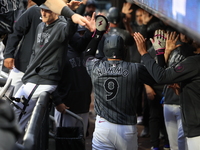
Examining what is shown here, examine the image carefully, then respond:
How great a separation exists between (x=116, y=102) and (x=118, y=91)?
12 centimetres

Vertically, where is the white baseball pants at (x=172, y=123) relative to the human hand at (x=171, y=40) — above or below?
below

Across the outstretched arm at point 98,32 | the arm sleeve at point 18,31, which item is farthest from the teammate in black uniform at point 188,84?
the arm sleeve at point 18,31

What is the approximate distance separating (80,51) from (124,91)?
6.65 ft

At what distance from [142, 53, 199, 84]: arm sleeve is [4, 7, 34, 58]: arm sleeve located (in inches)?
96.6

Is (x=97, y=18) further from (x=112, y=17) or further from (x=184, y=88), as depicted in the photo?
(x=112, y=17)

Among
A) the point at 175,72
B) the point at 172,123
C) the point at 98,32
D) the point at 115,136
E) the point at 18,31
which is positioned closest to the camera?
the point at 175,72

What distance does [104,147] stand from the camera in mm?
4707

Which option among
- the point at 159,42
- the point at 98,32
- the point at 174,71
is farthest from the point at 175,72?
the point at 98,32

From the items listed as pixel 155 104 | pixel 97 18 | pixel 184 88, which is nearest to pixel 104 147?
pixel 184 88

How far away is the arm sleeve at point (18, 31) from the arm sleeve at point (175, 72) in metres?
2.45

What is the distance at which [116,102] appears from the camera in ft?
15.4

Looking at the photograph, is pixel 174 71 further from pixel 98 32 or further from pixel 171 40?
pixel 98 32

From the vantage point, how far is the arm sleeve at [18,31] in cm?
626

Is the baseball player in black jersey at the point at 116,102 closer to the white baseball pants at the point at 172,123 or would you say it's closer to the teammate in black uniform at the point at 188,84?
the teammate in black uniform at the point at 188,84
